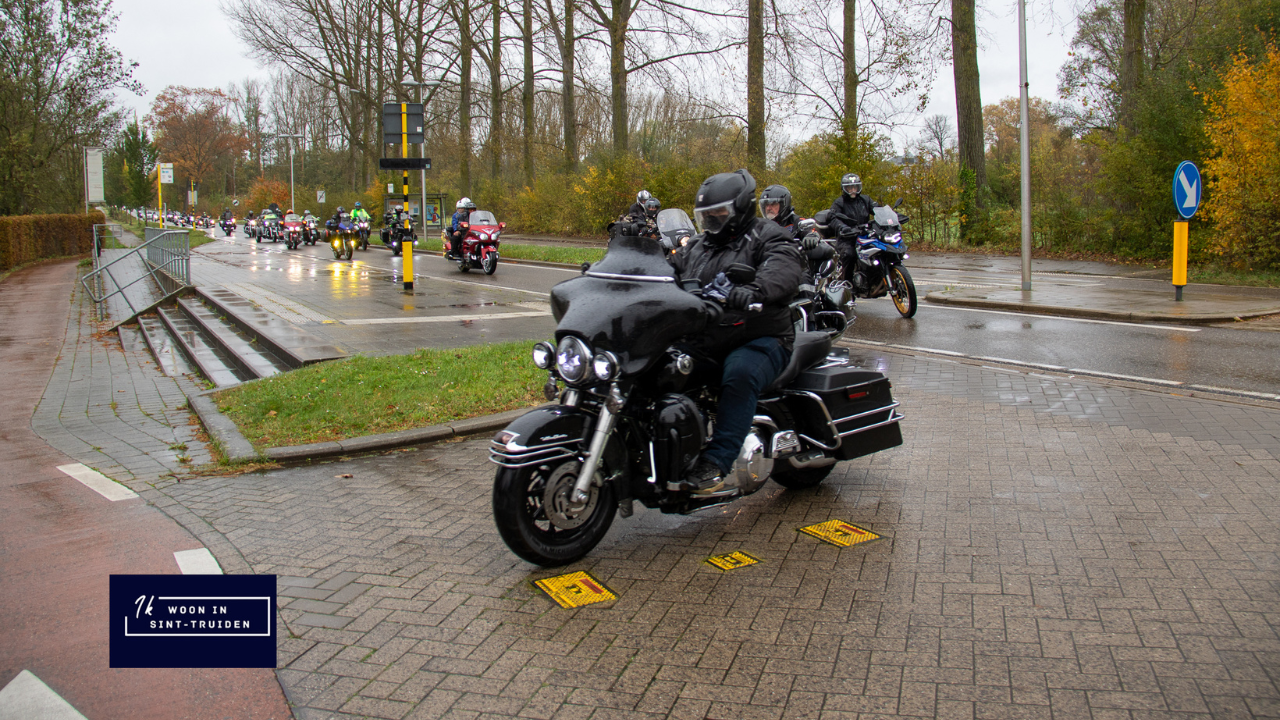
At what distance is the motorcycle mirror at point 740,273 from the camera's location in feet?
13.3

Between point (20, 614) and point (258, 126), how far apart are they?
82.5m

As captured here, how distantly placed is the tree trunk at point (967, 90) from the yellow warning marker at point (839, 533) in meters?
22.5

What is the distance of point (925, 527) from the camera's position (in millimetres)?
4570

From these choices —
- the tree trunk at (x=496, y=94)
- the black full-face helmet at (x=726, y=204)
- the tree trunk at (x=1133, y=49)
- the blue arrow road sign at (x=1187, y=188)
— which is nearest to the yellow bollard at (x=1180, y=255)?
the blue arrow road sign at (x=1187, y=188)

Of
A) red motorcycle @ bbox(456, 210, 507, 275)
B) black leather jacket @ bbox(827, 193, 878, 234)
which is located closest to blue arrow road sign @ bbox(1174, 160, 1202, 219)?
black leather jacket @ bbox(827, 193, 878, 234)

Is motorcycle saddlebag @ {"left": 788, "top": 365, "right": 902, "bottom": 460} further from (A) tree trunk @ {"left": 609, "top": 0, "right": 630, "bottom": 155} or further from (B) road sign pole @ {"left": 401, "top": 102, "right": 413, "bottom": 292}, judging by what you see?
(A) tree trunk @ {"left": 609, "top": 0, "right": 630, "bottom": 155}

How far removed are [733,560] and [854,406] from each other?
1.29 m

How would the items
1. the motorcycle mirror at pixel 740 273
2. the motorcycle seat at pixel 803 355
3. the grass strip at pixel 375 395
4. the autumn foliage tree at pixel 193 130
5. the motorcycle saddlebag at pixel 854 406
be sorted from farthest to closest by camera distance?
the autumn foliage tree at pixel 193 130 → the grass strip at pixel 375 395 → the motorcycle saddlebag at pixel 854 406 → the motorcycle seat at pixel 803 355 → the motorcycle mirror at pixel 740 273

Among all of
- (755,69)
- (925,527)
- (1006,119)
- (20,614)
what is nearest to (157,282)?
(755,69)

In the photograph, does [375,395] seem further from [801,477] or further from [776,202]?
[801,477]

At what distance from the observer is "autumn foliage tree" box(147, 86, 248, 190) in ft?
262

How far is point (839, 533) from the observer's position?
4523mm

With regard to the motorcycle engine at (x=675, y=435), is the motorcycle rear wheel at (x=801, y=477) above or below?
below

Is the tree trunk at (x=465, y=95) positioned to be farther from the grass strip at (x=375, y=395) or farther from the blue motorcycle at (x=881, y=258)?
the grass strip at (x=375, y=395)
